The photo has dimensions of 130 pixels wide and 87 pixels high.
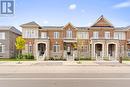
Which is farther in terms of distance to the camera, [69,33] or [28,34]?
[69,33]

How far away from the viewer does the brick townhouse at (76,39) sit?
46562 millimetres

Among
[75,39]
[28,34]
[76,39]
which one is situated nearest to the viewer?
[28,34]

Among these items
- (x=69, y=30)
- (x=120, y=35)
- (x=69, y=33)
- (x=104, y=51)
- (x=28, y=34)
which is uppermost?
(x=69, y=30)

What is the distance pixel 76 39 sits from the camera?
157ft

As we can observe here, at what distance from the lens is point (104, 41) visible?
4603 cm

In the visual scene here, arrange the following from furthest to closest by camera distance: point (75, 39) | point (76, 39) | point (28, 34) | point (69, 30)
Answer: point (69, 30) < point (75, 39) < point (76, 39) < point (28, 34)

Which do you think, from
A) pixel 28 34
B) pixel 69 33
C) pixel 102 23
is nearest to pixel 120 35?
pixel 102 23

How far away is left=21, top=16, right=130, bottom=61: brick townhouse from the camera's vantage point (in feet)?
153

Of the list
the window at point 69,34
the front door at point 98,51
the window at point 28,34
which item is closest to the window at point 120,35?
the front door at point 98,51

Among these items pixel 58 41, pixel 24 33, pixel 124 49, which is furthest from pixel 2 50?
pixel 124 49

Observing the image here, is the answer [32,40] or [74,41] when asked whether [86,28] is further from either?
[32,40]
